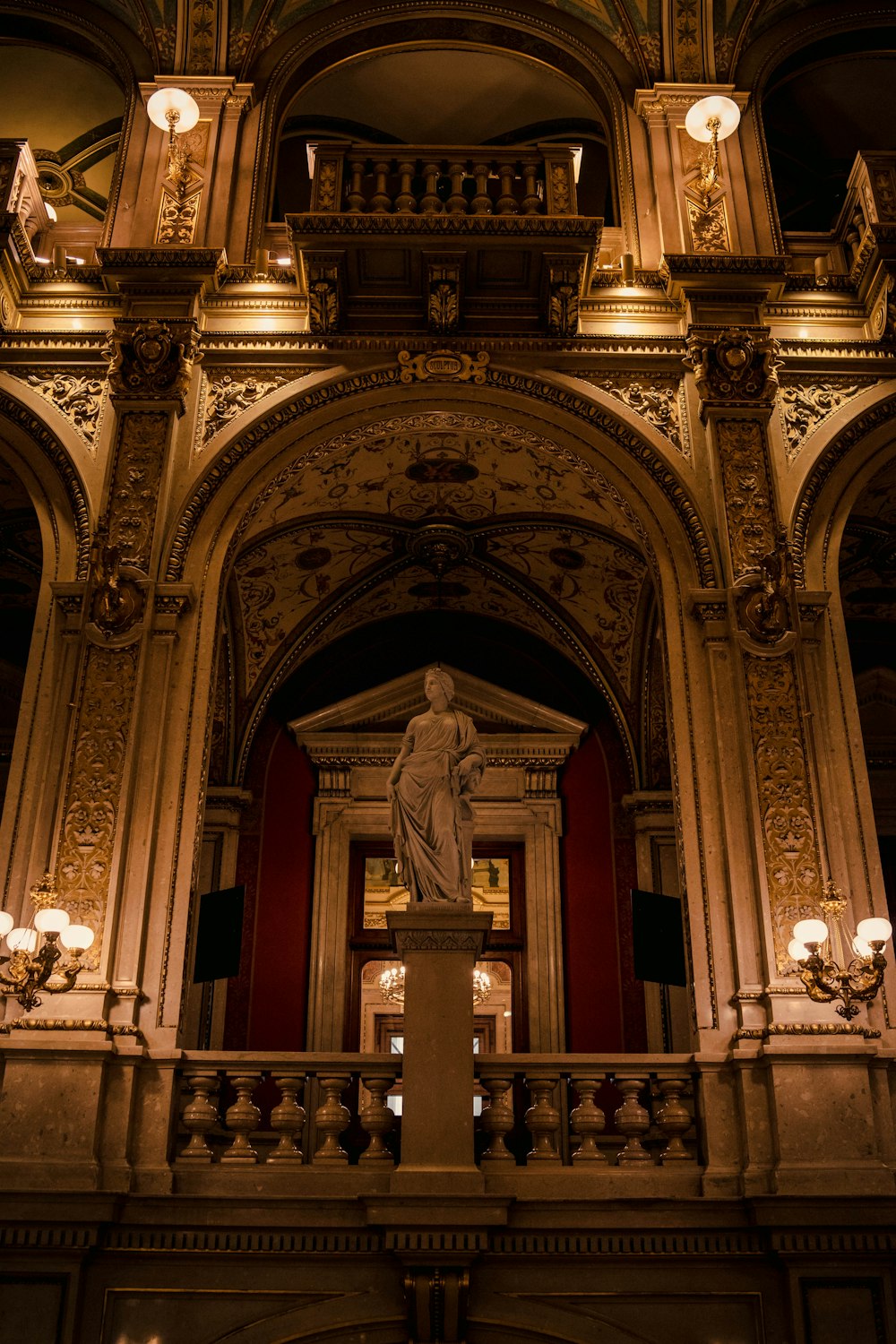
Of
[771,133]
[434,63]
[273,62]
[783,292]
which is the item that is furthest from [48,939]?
[771,133]

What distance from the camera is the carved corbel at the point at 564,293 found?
8.70 m

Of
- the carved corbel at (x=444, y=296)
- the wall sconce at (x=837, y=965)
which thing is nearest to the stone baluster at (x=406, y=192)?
the carved corbel at (x=444, y=296)

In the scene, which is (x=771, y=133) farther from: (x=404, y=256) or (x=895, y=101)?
(x=404, y=256)

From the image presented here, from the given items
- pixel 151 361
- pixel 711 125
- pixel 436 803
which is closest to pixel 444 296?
pixel 151 361

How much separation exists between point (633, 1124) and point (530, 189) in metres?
5.74

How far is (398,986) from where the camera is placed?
10898 millimetres

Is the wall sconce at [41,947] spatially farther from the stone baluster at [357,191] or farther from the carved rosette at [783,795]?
the stone baluster at [357,191]

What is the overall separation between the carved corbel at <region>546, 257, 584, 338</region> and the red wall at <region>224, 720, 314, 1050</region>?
4380 mm

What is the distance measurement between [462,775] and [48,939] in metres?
2.39

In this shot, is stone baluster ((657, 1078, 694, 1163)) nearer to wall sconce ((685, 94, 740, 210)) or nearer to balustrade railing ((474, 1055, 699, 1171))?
balustrade railing ((474, 1055, 699, 1171))

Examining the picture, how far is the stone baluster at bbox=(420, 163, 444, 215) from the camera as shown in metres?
8.77

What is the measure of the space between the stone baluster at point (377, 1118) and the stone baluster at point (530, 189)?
5.35 metres

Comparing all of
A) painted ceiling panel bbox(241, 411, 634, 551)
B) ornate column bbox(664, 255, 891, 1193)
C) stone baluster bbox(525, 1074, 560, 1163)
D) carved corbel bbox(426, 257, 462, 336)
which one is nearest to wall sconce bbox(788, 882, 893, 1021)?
ornate column bbox(664, 255, 891, 1193)

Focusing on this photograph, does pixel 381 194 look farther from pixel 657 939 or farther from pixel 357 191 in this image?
pixel 657 939
